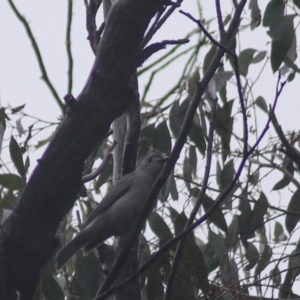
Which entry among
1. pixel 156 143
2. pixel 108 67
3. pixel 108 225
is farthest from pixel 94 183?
pixel 108 67

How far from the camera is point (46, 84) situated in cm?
Result: 431

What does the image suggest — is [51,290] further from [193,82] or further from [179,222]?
[193,82]

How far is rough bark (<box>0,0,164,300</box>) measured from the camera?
7.73 feet

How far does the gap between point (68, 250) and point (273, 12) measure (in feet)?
6.03

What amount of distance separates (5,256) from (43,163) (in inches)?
13.2

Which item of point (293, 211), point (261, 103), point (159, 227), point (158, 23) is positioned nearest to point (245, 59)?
point (261, 103)

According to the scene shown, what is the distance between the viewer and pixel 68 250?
3.80 metres

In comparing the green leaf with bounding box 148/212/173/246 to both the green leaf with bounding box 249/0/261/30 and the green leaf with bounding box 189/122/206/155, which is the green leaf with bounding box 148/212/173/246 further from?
the green leaf with bounding box 249/0/261/30

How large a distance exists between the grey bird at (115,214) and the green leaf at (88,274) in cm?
12

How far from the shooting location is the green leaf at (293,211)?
13.6ft

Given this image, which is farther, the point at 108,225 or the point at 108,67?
the point at 108,225

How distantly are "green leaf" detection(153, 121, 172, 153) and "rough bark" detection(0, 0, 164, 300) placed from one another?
1899mm

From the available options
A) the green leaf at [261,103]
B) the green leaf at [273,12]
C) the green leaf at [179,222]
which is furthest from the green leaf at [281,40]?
the green leaf at [179,222]

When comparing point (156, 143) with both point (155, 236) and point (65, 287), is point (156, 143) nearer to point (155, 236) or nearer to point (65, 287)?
point (155, 236)
